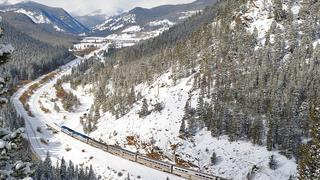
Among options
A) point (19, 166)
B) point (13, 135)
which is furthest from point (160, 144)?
point (13, 135)

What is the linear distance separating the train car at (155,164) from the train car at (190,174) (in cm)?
164

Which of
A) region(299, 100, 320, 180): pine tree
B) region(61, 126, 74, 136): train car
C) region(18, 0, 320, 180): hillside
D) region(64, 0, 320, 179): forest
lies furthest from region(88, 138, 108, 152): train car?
region(299, 100, 320, 180): pine tree

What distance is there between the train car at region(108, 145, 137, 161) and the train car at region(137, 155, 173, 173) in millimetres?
2211

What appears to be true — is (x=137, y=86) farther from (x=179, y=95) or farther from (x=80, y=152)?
(x=80, y=152)

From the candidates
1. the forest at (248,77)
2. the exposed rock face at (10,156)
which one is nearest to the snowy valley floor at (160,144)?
the forest at (248,77)

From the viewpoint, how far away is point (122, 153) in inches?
4385

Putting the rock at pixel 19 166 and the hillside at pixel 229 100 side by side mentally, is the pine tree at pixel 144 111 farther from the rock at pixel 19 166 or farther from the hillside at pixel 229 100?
the rock at pixel 19 166

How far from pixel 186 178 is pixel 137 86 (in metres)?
79.1

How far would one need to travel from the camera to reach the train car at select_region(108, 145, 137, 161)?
357 ft

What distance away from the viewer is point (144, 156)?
106m

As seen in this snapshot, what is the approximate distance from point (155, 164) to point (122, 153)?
41.4ft

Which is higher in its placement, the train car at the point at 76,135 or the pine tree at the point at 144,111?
the pine tree at the point at 144,111

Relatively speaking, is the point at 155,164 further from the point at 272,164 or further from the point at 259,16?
the point at 259,16

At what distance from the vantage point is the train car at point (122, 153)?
109m
